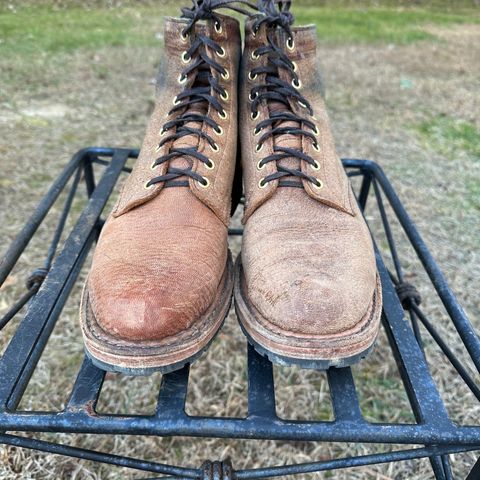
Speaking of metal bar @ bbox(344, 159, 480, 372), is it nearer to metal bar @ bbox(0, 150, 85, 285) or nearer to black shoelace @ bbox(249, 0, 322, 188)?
black shoelace @ bbox(249, 0, 322, 188)

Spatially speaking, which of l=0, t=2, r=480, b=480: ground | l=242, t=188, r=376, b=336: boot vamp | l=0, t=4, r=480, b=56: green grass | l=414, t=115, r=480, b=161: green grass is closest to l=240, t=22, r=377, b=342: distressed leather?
l=242, t=188, r=376, b=336: boot vamp

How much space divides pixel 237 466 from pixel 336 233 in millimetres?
567

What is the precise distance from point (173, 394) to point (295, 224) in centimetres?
27

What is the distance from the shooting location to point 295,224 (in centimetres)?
67

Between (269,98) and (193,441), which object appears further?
(193,441)

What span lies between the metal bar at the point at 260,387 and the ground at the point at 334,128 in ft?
1.37

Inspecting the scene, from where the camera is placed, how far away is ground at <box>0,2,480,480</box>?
1.00m

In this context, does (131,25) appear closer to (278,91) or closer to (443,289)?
(278,91)

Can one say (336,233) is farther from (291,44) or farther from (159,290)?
(291,44)

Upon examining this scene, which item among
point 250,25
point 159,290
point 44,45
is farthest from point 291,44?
point 44,45

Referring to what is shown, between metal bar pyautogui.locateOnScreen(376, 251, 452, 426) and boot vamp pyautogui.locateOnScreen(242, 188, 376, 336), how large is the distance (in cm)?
11

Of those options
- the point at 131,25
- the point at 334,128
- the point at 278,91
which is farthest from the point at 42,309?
the point at 131,25

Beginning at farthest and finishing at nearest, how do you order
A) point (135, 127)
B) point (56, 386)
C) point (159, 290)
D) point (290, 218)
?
point (135, 127) → point (56, 386) → point (290, 218) → point (159, 290)

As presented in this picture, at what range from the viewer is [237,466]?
3.16 ft
